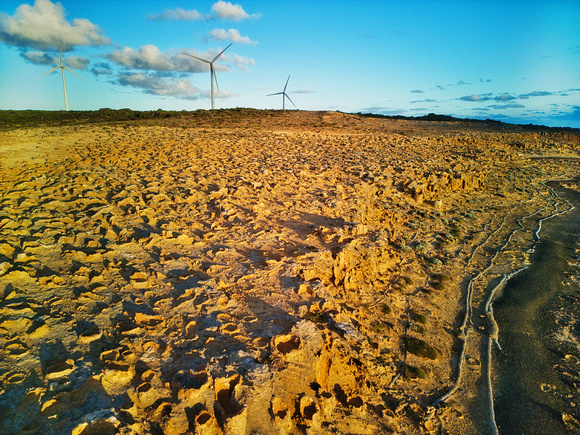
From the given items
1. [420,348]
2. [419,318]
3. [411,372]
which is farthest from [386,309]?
[411,372]

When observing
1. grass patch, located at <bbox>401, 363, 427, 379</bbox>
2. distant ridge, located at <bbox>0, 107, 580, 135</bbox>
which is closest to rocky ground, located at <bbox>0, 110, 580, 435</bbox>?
grass patch, located at <bbox>401, 363, 427, 379</bbox>

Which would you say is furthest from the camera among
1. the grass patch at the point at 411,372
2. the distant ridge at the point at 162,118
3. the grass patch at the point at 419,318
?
the distant ridge at the point at 162,118

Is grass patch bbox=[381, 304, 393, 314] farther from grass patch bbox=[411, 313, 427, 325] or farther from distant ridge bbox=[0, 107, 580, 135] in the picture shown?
distant ridge bbox=[0, 107, 580, 135]

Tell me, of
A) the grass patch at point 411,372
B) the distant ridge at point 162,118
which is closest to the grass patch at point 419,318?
the grass patch at point 411,372

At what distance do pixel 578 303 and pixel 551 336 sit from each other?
51.3 inches

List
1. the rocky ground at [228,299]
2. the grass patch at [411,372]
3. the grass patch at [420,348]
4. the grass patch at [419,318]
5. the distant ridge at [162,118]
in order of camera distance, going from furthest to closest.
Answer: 1. the distant ridge at [162,118]
2. the grass patch at [419,318]
3. the grass patch at [420,348]
4. the grass patch at [411,372]
5. the rocky ground at [228,299]

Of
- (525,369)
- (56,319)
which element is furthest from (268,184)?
(525,369)

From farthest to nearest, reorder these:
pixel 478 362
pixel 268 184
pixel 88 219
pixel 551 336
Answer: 1. pixel 268 184
2. pixel 88 219
3. pixel 551 336
4. pixel 478 362

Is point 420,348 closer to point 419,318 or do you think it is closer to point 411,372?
point 411,372

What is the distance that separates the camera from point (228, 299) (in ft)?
11.3

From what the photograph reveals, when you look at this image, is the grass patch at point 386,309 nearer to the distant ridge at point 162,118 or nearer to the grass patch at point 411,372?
the grass patch at point 411,372

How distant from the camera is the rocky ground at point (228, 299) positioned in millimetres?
2297

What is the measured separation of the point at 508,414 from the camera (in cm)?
317

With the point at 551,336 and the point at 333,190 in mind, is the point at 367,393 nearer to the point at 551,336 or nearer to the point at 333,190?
the point at 551,336
